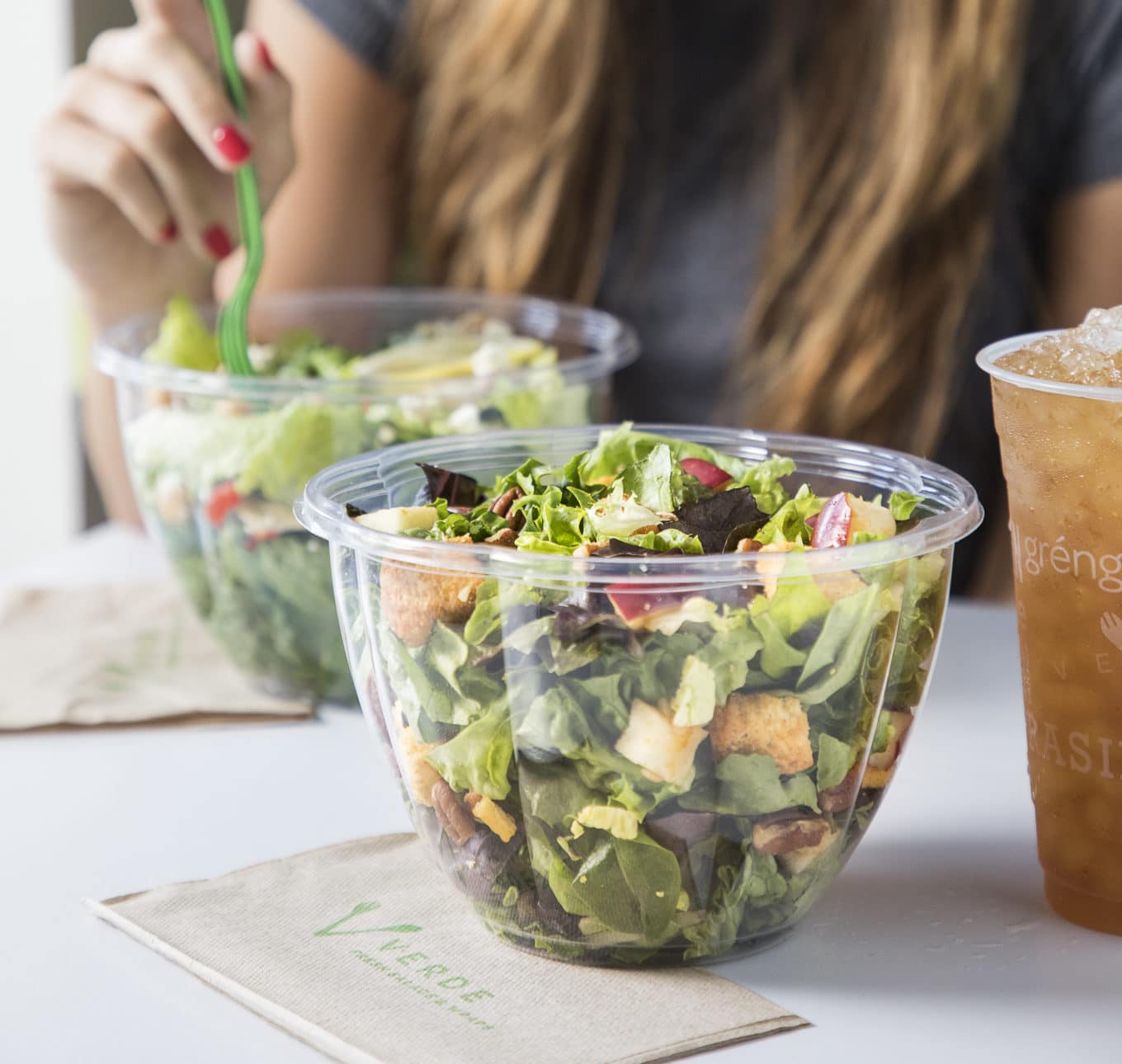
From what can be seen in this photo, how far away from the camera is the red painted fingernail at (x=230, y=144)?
1238 mm

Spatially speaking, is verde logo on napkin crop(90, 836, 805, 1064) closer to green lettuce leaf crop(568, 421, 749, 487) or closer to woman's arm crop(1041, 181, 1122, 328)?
green lettuce leaf crop(568, 421, 749, 487)

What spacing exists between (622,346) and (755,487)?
18.1 inches

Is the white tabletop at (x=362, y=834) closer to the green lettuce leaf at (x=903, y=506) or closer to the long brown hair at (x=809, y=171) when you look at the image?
the green lettuce leaf at (x=903, y=506)

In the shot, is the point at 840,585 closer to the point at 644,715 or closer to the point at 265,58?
the point at 644,715

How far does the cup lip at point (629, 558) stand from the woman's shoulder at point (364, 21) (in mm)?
1200

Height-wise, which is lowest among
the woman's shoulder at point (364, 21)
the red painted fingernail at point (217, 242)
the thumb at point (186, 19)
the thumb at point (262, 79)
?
the red painted fingernail at point (217, 242)

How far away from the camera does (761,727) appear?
2.14ft

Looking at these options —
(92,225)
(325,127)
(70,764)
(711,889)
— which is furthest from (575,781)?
(325,127)

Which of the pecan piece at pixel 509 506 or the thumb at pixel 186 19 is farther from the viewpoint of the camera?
the thumb at pixel 186 19

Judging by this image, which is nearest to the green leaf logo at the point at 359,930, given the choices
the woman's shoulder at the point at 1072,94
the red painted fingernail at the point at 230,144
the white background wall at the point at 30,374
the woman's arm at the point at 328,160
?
the red painted fingernail at the point at 230,144

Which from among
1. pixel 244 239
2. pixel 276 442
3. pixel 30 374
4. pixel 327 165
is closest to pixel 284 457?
pixel 276 442

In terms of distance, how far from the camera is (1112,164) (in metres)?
1.81

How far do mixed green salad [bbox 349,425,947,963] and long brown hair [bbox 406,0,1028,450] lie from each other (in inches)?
42.6

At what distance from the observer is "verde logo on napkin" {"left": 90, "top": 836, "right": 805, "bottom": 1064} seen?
2.06 ft
